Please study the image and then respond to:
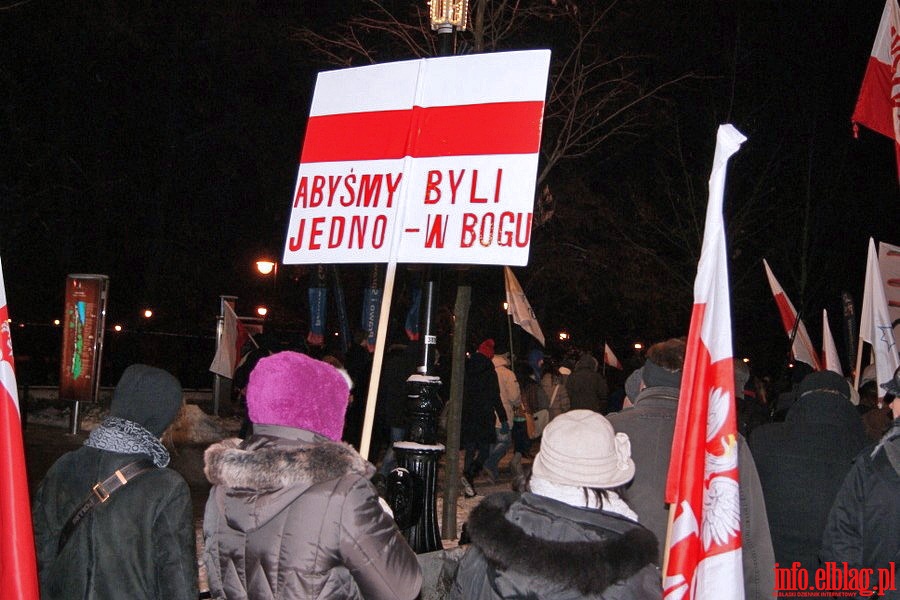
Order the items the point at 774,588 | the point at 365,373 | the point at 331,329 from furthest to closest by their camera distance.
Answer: the point at 331,329, the point at 365,373, the point at 774,588

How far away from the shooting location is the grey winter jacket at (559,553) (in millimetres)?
2564

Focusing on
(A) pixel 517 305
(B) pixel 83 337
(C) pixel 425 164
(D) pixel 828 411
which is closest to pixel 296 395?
(C) pixel 425 164

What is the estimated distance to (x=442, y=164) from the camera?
5035 mm

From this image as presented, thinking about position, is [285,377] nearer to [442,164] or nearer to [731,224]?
[442,164]

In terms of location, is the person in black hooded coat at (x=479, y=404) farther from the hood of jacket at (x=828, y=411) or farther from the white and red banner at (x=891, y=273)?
the hood of jacket at (x=828, y=411)

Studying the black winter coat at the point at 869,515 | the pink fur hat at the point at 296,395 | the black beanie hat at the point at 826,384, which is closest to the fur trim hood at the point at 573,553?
the pink fur hat at the point at 296,395

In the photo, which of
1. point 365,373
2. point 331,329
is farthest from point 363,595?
point 331,329

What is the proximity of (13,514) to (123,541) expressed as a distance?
1.63 feet

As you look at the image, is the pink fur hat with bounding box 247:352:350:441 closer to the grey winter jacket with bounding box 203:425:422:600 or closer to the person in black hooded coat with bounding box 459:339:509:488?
the grey winter jacket with bounding box 203:425:422:600

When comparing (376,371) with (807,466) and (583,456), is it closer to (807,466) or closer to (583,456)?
(583,456)

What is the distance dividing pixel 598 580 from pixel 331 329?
99.0 ft

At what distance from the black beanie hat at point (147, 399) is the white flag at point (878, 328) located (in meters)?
6.18

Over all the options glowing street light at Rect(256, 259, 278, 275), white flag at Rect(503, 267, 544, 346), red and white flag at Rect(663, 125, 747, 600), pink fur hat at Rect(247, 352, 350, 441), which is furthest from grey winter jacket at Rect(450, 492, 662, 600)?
glowing street light at Rect(256, 259, 278, 275)

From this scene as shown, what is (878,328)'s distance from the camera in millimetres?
8320
